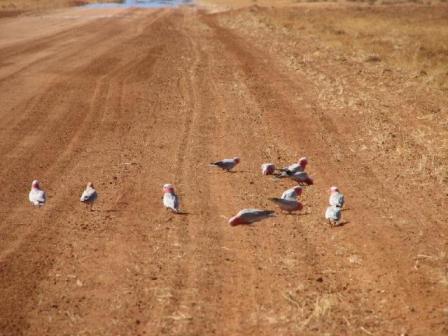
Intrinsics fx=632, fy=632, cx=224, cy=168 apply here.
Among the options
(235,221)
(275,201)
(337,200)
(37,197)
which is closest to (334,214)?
(337,200)

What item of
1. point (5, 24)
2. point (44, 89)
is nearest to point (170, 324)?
point (44, 89)

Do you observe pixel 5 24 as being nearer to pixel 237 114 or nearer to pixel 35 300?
pixel 237 114

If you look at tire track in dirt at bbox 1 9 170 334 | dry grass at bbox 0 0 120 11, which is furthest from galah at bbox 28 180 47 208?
dry grass at bbox 0 0 120 11

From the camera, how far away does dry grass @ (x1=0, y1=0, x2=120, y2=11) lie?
54.9 meters

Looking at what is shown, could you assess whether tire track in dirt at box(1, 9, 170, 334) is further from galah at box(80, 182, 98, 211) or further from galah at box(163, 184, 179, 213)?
galah at box(163, 184, 179, 213)

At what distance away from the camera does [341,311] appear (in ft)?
26.3

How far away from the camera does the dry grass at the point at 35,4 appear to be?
54944 millimetres

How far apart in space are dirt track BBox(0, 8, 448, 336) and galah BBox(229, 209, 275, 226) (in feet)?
0.43

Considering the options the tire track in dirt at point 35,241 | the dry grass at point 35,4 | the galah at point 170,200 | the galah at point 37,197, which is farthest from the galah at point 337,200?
the dry grass at point 35,4

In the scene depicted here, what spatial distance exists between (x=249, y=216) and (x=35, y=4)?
52.2 meters

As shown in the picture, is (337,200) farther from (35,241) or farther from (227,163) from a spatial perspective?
(35,241)

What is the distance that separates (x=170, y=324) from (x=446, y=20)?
43351mm

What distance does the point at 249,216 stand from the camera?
418 inches

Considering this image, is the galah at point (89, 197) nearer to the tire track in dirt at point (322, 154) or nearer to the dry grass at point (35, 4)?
the tire track in dirt at point (322, 154)
